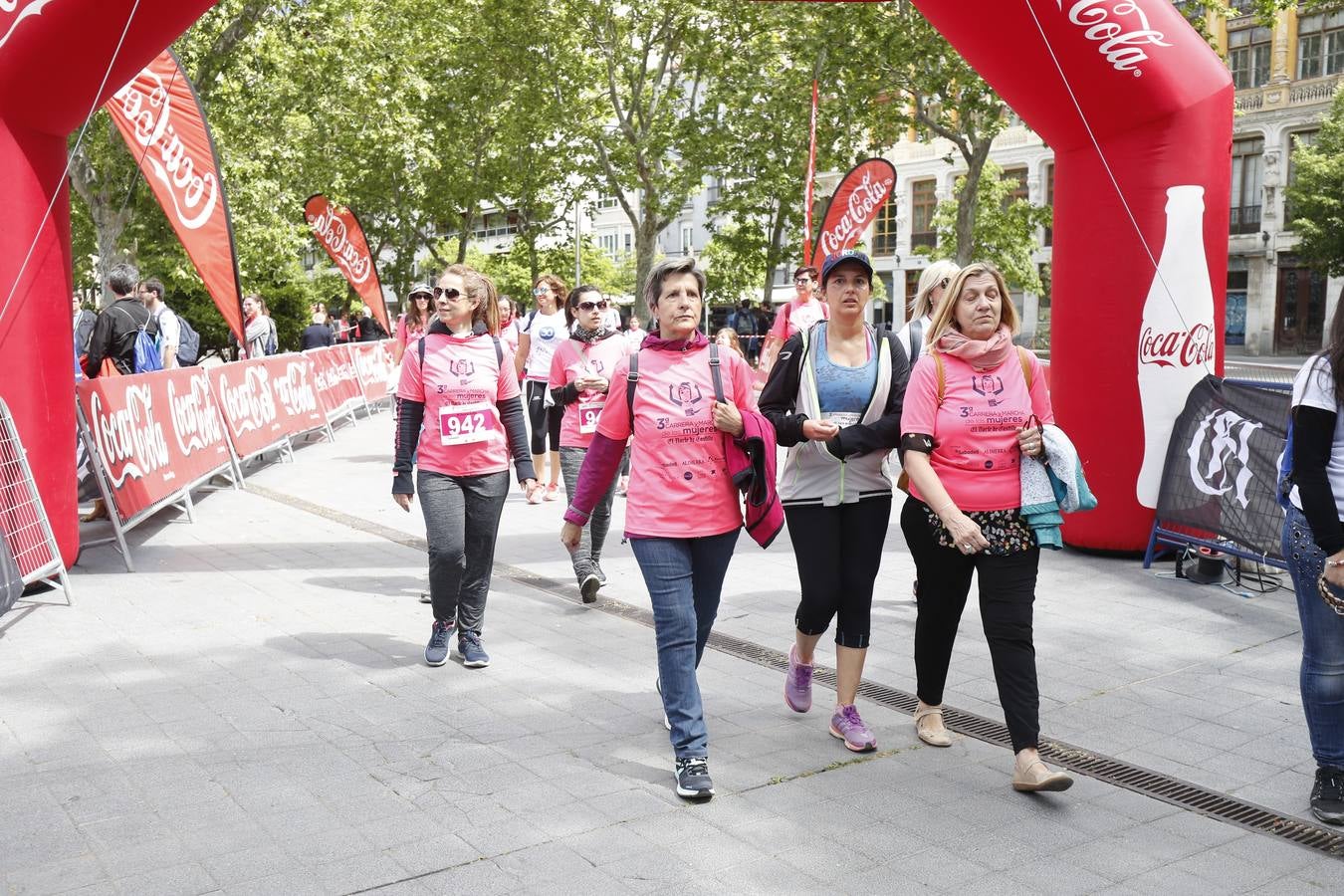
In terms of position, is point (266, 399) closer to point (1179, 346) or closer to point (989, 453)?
point (1179, 346)

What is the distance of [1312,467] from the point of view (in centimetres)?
385

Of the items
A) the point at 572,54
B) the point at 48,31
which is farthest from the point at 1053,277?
the point at 572,54

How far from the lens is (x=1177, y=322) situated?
798 centimetres

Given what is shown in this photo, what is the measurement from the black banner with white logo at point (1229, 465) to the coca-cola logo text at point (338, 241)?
15211mm

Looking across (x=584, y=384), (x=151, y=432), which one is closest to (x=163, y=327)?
(x=151, y=432)

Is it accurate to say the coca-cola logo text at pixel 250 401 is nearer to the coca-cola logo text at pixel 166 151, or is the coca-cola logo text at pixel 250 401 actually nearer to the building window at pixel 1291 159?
the coca-cola logo text at pixel 166 151

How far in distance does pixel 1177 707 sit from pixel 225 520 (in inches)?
301

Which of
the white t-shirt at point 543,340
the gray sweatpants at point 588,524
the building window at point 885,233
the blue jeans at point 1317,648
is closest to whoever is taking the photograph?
the blue jeans at point 1317,648

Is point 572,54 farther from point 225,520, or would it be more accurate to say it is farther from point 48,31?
point 48,31

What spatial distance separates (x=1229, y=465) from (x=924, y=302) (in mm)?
2516

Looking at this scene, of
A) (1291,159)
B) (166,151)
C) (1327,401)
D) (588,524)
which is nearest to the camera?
(1327,401)

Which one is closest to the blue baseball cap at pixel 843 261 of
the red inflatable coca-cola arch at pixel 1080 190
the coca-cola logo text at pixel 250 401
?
the red inflatable coca-cola arch at pixel 1080 190

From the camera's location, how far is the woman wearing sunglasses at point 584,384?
775 cm

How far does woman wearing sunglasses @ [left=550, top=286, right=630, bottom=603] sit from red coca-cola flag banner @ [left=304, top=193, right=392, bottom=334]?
12936mm
